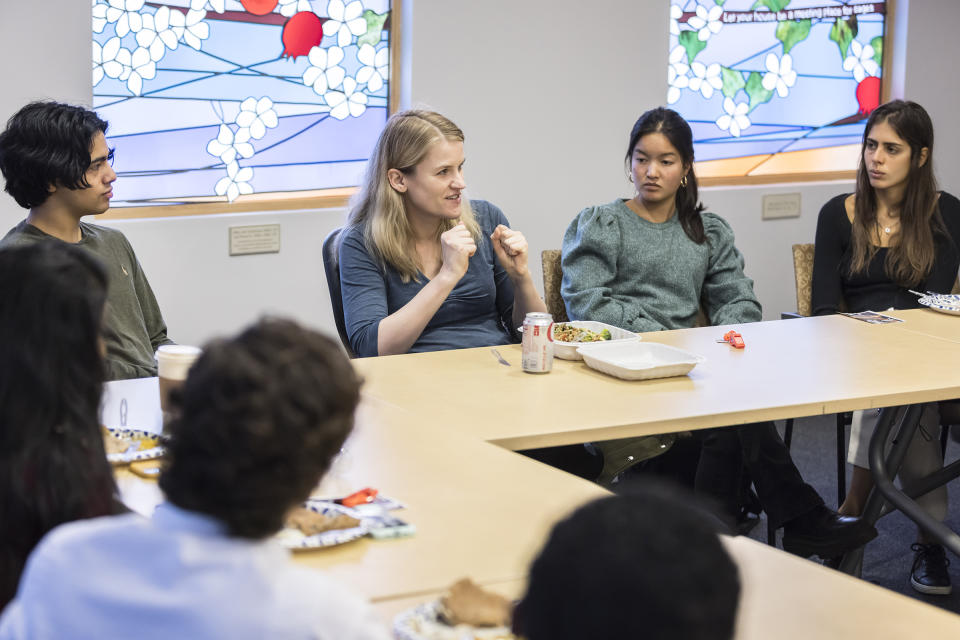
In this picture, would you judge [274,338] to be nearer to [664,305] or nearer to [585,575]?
[585,575]

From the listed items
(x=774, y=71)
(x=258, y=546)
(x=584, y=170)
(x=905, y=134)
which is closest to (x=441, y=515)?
(x=258, y=546)

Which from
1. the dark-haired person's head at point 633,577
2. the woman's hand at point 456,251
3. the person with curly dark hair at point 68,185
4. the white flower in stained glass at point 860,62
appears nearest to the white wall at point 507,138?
the white flower in stained glass at point 860,62

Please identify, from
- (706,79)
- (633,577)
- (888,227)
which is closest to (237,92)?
(706,79)

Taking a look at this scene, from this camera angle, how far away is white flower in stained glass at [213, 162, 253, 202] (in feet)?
12.7

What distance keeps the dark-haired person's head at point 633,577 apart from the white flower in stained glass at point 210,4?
3.26m

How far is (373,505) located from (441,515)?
0.10 m

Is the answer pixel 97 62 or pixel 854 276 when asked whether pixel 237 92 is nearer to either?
pixel 97 62

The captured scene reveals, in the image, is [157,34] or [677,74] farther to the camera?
[677,74]

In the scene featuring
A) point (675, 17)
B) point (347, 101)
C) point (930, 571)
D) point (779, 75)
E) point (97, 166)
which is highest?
point (675, 17)

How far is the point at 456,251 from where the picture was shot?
8.59ft

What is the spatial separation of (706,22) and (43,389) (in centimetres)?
416

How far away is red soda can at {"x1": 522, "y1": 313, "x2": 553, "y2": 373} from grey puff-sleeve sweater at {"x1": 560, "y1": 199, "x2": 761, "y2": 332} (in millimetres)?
740

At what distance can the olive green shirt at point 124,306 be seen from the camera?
2496 millimetres

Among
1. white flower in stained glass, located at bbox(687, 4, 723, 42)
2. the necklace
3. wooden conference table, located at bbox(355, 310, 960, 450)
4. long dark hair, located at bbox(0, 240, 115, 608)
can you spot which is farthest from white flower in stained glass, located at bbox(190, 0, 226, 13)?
long dark hair, located at bbox(0, 240, 115, 608)
